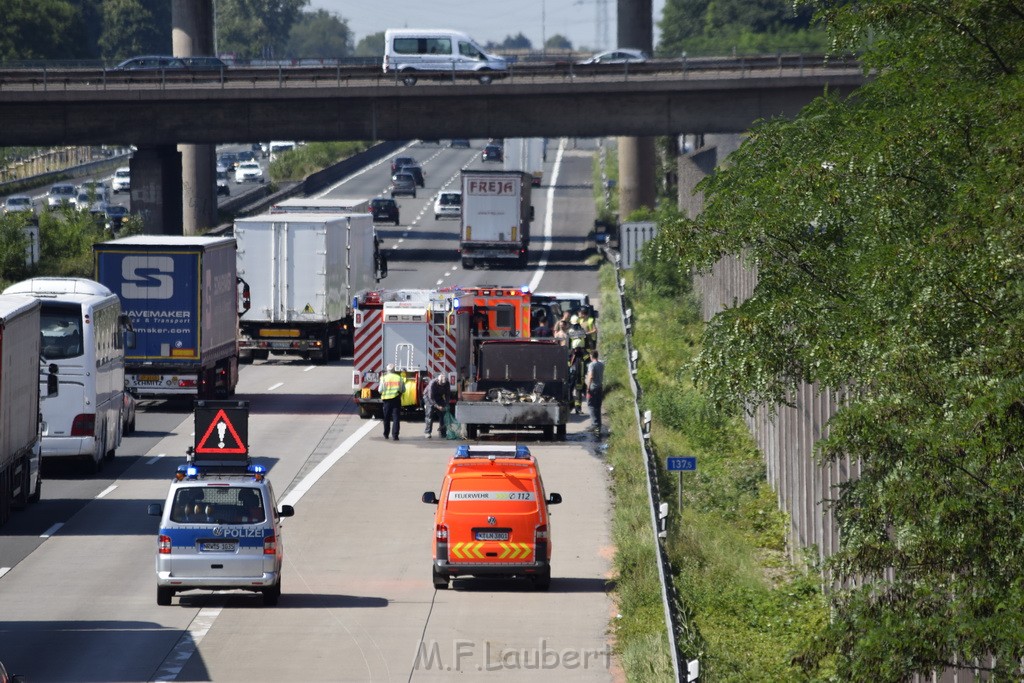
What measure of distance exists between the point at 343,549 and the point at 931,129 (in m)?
12.3

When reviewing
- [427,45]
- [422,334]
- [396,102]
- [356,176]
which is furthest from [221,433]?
[356,176]

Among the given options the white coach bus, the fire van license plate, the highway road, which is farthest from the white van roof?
the fire van license plate

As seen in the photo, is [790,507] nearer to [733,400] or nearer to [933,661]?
[733,400]

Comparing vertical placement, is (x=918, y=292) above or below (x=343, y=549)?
above

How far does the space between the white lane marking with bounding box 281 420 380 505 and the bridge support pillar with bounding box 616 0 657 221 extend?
56784mm

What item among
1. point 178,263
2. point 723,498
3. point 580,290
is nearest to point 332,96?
point 580,290

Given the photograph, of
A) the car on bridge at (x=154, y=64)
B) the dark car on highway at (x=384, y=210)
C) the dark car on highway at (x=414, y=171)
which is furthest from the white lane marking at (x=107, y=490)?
the dark car on highway at (x=414, y=171)

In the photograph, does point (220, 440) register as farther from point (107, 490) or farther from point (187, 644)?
point (187, 644)

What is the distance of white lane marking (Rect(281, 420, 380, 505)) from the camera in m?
29.2

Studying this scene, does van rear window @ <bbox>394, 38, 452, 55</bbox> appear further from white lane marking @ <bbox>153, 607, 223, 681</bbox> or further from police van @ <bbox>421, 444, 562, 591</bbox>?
white lane marking @ <bbox>153, 607, 223, 681</bbox>

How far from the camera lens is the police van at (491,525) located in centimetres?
2117

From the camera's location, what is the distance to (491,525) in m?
21.1

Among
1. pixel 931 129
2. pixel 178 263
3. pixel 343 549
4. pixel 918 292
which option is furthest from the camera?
pixel 178 263

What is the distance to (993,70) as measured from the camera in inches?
637
